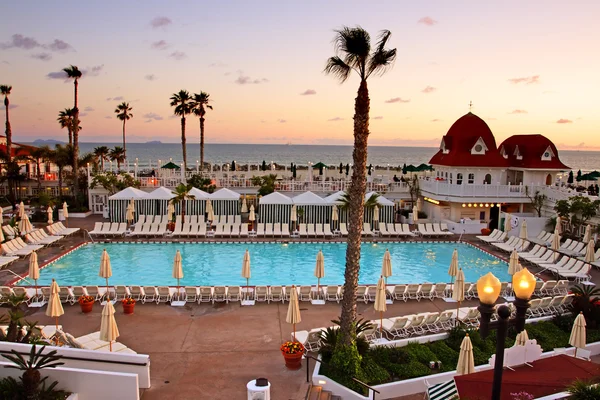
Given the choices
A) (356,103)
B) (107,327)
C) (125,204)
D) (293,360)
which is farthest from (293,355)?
(125,204)

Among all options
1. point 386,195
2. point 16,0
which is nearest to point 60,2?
point 16,0

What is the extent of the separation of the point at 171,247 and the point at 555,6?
20.8m

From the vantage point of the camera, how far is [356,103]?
9266mm

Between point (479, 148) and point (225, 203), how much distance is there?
16.0 m

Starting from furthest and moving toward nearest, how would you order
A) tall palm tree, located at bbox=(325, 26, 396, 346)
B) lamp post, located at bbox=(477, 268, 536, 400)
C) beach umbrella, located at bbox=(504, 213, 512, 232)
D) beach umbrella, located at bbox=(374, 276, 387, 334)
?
beach umbrella, located at bbox=(504, 213, 512, 232), beach umbrella, located at bbox=(374, 276, 387, 334), tall palm tree, located at bbox=(325, 26, 396, 346), lamp post, located at bbox=(477, 268, 536, 400)

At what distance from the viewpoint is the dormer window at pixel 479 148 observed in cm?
2869

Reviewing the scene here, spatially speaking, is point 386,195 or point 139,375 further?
point 386,195

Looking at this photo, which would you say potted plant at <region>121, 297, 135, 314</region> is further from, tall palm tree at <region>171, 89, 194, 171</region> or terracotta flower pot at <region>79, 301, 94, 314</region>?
tall palm tree at <region>171, 89, 194, 171</region>

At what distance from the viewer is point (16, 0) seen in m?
23.5

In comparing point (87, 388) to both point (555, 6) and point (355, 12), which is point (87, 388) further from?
point (555, 6)

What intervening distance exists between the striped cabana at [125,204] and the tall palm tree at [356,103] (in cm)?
1858

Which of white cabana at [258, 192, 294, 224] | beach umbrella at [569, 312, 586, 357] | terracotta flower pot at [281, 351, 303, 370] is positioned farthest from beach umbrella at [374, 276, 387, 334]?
white cabana at [258, 192, 294, 224]

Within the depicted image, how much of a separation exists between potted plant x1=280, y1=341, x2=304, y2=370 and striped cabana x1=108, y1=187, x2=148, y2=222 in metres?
17.9

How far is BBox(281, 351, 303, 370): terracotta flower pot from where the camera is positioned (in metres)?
9.72
